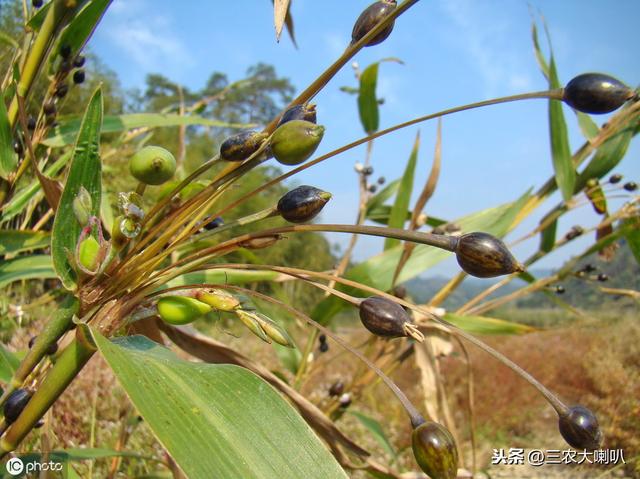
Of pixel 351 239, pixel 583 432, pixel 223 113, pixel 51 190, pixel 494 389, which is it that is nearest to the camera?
pixel 583 432

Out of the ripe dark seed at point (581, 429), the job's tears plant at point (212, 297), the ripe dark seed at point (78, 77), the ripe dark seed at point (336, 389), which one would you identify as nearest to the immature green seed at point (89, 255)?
the job's tears plant at point (212, 297)

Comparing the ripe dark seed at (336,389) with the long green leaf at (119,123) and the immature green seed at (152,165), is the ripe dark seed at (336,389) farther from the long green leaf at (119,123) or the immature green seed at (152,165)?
the immature green seed at (152,165)

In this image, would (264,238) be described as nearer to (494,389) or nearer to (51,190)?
(51,190)

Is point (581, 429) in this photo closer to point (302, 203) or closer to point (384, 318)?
point (384, 318)

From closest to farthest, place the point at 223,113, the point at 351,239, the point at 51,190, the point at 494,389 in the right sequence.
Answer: the point at 51,190 < the point at 351,239 < the point at 494,389 < the point at 223,113

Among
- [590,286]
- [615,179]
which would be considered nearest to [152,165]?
[615,179]

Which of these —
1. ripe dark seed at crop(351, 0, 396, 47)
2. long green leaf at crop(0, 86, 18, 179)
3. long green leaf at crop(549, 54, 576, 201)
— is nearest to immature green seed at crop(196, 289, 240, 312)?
ripe dark seed at crop(351, 0, 396, 47)

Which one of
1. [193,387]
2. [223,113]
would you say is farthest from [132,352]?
[223,113]
